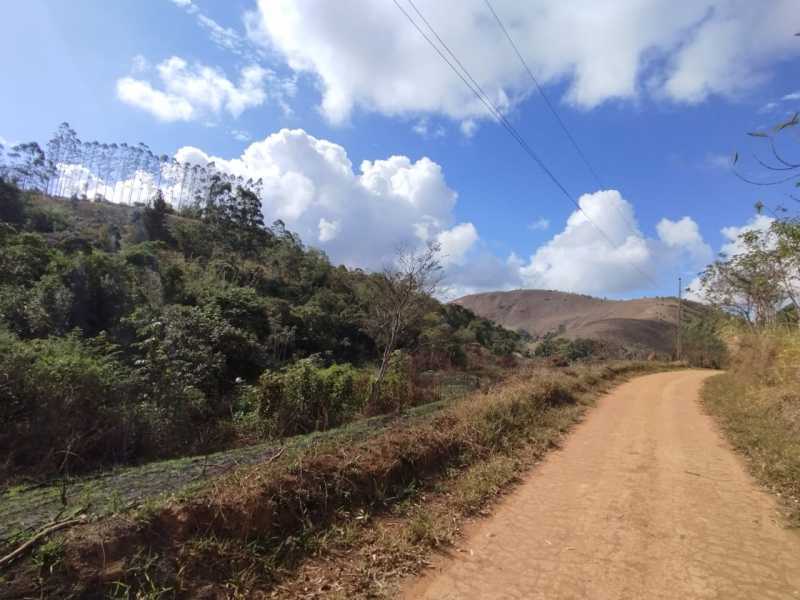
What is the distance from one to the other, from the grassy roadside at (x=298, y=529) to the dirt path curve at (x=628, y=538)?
1.54ft

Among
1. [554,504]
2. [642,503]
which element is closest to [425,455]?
[554,504]

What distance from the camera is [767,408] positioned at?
11930mm

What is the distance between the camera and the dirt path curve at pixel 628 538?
12.5 feet

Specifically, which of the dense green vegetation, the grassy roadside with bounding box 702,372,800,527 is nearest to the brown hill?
the grassy roadside with bounding box 702,372,800,527

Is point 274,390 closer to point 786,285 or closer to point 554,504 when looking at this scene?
point 554,504

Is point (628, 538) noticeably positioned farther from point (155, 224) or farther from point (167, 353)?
point (155, 224)

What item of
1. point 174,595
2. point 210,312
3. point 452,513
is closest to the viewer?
point 174,595

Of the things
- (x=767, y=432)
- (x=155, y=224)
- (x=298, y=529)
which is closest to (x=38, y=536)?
(x=298, y=529)

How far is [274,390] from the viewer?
11102 mm

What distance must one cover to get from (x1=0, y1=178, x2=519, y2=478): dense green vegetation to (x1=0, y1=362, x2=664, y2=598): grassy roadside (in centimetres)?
166

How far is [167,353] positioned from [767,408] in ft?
51.3

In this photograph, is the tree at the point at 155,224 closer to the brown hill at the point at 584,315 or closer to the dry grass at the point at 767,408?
the dry grass at the point at 767,408

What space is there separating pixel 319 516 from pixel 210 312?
13995mm

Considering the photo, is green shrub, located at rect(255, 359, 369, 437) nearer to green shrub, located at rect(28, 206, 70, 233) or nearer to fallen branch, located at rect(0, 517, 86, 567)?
fallen branch, located at rect(0, 517, 86, 567)
